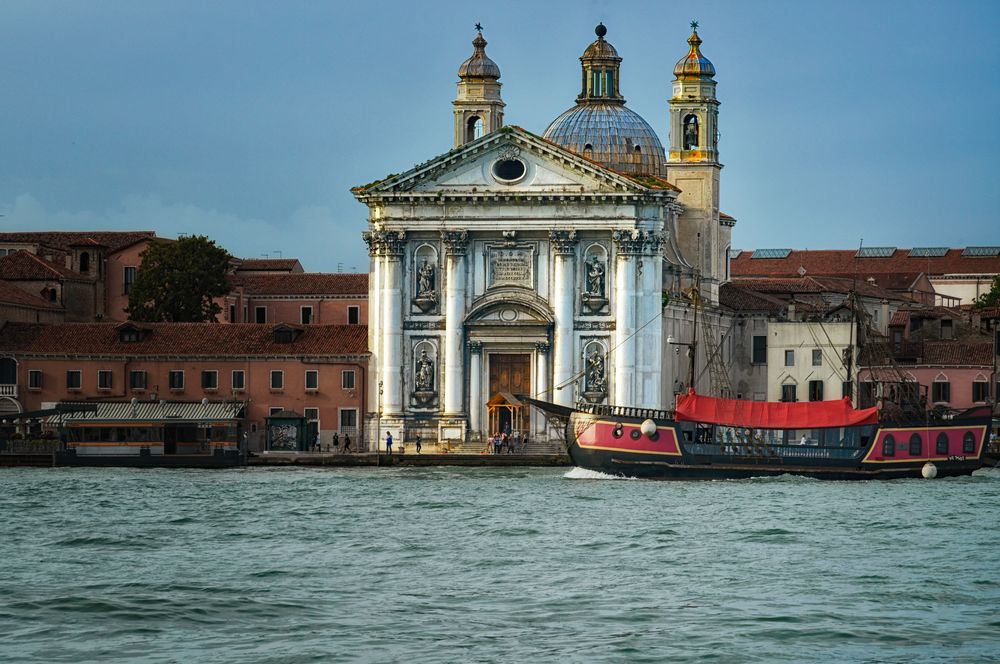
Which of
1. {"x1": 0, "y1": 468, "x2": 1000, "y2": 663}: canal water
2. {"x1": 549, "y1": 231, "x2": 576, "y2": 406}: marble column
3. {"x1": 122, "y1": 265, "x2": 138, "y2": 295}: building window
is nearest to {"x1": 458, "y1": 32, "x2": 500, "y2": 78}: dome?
{"x1": 549, "y1": 231, "x2": 576, "y2": 406}: marble column

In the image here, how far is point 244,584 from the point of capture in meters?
32.1

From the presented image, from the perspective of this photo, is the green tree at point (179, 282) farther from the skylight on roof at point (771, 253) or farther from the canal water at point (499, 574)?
the skylight on roof at point (771, 253)

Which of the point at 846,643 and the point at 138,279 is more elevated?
the point at 138,279

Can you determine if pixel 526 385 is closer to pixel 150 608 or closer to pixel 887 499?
pixel 887 499

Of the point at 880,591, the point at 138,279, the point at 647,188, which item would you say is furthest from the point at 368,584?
the point at 138,279

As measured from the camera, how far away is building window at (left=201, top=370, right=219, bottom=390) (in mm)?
66250

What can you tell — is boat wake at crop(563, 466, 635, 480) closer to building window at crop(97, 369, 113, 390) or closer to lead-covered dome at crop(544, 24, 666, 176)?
building window at crop(97, 369, 113, 390)

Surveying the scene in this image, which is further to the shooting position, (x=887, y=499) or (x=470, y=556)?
(x=887, y=499)

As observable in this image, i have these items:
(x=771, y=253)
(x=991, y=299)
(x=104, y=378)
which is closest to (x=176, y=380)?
(x=104, y=378)

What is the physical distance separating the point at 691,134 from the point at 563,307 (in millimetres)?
10339

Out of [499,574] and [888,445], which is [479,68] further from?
[499,574]

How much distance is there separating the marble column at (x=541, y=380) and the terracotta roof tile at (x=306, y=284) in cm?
1832

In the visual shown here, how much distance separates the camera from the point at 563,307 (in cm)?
6412

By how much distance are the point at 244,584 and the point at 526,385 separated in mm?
33374
